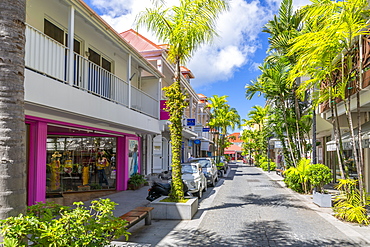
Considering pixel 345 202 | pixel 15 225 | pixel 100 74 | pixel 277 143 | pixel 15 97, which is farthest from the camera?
pixel 277 143

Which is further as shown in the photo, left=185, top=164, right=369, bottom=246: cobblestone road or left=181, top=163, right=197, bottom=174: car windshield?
left=181, top=163, right=197, bottom=174: car windshield

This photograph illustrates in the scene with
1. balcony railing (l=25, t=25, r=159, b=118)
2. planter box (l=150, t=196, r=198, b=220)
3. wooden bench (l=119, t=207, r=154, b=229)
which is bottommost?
planter box (l=150, t=196, r=198, b=220)

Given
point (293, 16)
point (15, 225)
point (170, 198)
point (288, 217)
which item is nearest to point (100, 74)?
point (170, 198)

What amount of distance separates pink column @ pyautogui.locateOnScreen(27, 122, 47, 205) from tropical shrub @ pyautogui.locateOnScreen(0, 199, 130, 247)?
495 centimetres

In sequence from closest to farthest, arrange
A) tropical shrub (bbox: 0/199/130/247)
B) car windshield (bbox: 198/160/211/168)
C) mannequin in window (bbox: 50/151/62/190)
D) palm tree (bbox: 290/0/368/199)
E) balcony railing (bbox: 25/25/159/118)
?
tropical shrub (bbox: 0/199/130/247) < balcony railing (bbox: 25/25/159/118) < palm tree (bbox: 290/0/368/199) < mannequin in window (bbox: 50/151/62/190) < car windshield (bbox: 198/160/211/168)

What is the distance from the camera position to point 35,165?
8648 millimetres

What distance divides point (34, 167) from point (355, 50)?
10.1 m

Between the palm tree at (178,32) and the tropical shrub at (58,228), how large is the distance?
5.32 meters

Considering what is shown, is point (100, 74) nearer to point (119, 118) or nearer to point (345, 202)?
point (119, 118)

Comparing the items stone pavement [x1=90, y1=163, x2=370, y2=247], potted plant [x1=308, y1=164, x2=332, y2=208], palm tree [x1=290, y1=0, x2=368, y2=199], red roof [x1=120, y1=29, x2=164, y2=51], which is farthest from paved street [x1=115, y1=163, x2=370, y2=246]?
red roof [x1=120, y1=29, x2=164, y2=51]

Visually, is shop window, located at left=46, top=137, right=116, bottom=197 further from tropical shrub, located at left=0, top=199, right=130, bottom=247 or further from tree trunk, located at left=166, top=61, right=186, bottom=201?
tropical shrub, located at left=0, top=199, right=130, bottom=247

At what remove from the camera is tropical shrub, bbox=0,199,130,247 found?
2.99 meters

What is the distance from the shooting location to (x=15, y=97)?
10.6ft

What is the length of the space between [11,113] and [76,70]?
589 cm
